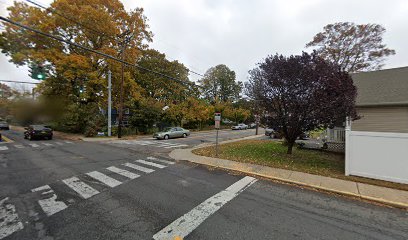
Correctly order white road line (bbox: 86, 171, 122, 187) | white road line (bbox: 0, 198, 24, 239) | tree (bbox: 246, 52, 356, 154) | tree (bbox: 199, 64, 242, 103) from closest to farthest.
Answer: white road line (bbox: 0, 198, 24, 239), white road line (bbox: 86, 171, 122, 187), tree (bbox: 246, 52, 356, 154), tree (bbox: 199, 64, 242, 103)

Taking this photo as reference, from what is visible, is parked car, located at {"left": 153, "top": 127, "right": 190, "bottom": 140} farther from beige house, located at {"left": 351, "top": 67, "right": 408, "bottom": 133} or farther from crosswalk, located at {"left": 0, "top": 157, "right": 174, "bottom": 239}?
beige house, located at {"left": 351, "top": 67, "right": 408, "bottom": 133}

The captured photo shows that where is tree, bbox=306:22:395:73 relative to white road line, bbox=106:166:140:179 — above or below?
above

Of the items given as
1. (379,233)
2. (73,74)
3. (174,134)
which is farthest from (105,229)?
(73,74)

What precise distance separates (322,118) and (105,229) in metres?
9.34

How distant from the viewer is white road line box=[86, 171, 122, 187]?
240 inches

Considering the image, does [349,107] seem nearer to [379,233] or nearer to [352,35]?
[379,233]

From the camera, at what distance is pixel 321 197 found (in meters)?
5.44

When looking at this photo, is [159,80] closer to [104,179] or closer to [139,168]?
[139,168]

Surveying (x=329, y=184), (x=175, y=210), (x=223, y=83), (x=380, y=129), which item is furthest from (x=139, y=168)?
(x=223, y=83)

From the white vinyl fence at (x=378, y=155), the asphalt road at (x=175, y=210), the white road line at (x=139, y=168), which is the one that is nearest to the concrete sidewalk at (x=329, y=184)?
the asphalt road at (x=175, y=210)

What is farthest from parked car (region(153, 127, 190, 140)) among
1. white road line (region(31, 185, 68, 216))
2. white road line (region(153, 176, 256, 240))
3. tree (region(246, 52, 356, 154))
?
white road line (region(153, 176, 256, 240))

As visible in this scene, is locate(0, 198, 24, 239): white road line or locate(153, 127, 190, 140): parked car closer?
locate(0, 198, 24, 239): white road line

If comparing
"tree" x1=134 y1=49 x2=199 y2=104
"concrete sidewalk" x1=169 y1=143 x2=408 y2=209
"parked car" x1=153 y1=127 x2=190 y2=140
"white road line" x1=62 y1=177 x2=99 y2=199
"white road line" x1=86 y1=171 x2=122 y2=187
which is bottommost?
"white road line" x1=62 y1=177 x2=99 y2=199

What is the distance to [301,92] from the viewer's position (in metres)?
9.22
